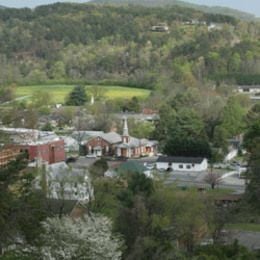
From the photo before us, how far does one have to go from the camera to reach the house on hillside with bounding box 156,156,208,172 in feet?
91.3

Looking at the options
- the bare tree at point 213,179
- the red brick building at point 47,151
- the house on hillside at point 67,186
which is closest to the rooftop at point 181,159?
the bare tree at point 213,179

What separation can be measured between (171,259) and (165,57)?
50715 mm

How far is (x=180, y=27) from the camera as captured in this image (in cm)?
7612

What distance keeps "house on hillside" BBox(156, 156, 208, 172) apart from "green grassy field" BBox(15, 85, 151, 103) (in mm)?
21320

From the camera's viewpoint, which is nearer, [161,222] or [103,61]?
[161,222]

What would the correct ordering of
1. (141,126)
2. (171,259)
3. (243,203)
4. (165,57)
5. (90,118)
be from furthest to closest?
(165,57)
(90,118)
(141,126)
(243,203)
(171,259)

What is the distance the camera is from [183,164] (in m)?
28.0

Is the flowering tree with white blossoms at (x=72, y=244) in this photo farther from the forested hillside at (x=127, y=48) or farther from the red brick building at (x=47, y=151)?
the forested hillside at (x=127, y=48)

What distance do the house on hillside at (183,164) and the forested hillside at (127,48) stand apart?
766 inches

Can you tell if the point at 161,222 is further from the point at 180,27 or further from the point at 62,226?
the point at 180,27

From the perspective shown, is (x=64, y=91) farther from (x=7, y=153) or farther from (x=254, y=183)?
(x=254, y=183)

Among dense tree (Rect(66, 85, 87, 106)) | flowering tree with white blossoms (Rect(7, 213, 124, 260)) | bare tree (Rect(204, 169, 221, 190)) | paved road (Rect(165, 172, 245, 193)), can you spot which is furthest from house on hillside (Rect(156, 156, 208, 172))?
dense tree (Rect(66, 85, 87, 106))

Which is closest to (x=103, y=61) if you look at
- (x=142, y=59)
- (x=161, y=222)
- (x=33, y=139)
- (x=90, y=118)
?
(x=142, y=59)

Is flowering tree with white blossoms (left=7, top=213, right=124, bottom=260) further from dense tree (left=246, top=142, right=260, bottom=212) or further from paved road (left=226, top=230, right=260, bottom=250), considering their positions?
dense tree (left=246, top=142, right=260, bottom=212)
